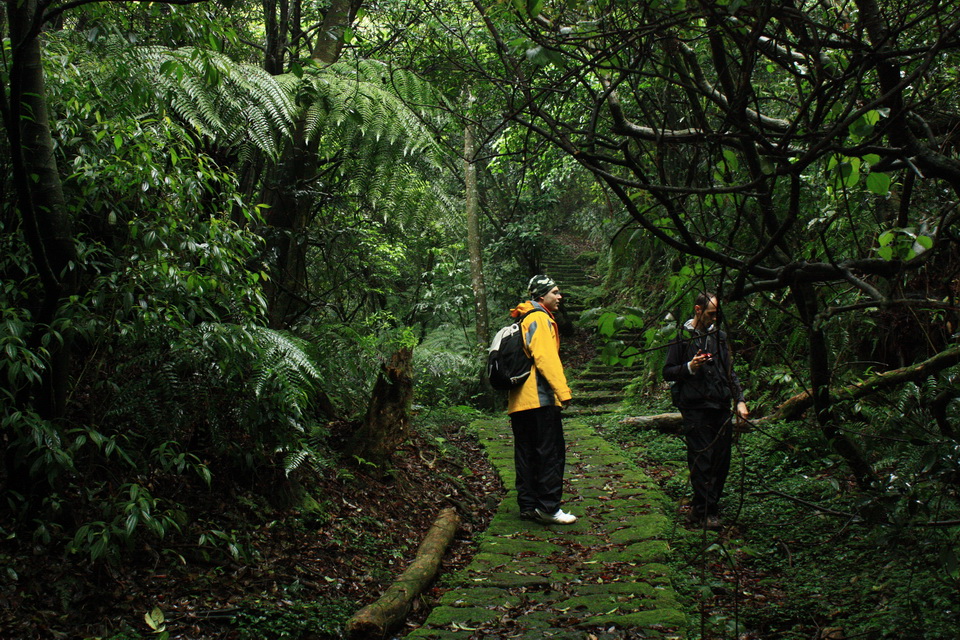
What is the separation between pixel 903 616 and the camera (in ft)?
9.46

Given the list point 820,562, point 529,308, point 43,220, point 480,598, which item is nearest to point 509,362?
point 529,308

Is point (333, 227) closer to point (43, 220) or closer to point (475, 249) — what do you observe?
point (43, 220)

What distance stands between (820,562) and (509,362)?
8.28 feet

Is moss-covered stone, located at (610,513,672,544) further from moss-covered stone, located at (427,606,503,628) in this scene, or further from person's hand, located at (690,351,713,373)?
moss-covered stone, located at (427,606,503,628)

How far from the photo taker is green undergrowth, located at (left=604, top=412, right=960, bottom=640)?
2.65m

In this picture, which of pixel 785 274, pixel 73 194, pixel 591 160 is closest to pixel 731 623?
pixel 785 274

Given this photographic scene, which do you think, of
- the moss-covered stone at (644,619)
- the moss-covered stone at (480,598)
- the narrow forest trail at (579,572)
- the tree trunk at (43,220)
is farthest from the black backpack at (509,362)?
the tree trunk at (43,220)

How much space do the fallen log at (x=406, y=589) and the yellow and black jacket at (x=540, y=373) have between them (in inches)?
42.0

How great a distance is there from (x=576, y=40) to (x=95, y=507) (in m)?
3.13

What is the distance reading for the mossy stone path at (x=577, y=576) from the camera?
3.40m

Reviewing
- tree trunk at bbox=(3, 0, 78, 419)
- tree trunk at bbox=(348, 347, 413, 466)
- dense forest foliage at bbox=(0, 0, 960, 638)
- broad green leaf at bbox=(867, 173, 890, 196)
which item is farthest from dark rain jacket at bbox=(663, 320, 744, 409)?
tree trunk at bbox=(3, 0, 78, 419)

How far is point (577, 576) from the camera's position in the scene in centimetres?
418

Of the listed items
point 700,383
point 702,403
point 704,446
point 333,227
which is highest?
point 333,227

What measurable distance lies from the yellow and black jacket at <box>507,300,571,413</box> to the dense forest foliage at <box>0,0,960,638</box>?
111cm
